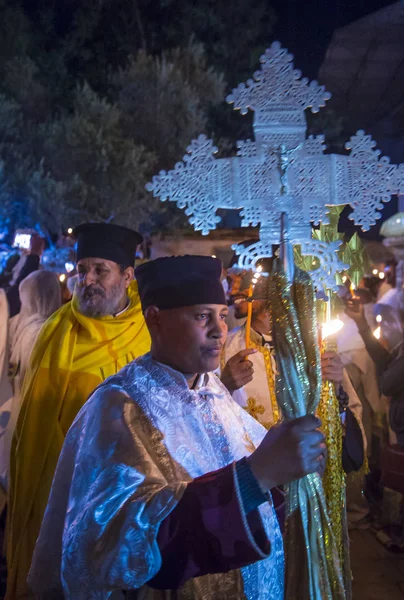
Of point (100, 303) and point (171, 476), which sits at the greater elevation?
point (100, 303)

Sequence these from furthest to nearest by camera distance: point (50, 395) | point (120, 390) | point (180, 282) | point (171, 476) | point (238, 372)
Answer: point (50, 395) → point (238, 372) → point (180, 282) → point (120, 390) → point (171, 476)

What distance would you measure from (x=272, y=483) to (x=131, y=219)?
1312 centimetres

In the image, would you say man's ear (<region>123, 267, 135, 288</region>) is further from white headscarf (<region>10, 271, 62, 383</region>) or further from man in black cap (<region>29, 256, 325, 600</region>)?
man in black cap (<region>29, 256, 325, 600</region>)

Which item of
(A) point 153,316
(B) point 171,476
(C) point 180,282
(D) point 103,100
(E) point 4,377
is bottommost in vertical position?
(B) point 171,476

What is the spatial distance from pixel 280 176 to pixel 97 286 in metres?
1.74

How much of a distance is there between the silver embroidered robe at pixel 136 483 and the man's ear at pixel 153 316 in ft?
0.40

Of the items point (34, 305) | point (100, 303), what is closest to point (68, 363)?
point (100, 303)

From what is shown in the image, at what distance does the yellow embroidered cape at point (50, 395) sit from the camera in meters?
3.26

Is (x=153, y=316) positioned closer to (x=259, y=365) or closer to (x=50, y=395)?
(x=50, y=395)

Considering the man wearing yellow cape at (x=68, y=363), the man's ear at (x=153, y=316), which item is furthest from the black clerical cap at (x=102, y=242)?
the man's ear at (x=153, y=316)

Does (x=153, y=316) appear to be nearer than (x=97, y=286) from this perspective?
Yes

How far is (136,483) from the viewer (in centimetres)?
164

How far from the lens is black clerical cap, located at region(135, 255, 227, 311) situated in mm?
2023

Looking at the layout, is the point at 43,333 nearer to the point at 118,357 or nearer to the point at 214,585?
the point at 118,357
